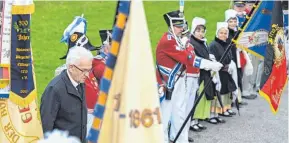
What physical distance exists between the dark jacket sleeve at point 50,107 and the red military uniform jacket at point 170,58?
3.16m

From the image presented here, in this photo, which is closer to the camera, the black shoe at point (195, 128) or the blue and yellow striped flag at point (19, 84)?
the blue and yellow striped flag at point (19, 84)

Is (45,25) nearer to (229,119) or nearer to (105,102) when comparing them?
(229,119)

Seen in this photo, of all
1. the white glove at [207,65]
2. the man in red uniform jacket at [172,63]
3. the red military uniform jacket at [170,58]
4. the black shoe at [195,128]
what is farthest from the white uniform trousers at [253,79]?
the red military uniform jacket at [170,58]

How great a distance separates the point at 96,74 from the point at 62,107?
146 centimetres

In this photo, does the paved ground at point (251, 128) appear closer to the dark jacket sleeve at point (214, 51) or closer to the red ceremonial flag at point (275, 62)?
the dark jacket sleeve at point (214, 51)

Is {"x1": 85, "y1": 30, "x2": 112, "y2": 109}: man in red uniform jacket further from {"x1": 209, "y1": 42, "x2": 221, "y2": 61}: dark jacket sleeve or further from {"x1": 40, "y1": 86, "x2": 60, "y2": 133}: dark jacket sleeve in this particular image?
{"x1": 209, "y1": 42, "x2": 221, "y2": 61}: dark jacket sleeve

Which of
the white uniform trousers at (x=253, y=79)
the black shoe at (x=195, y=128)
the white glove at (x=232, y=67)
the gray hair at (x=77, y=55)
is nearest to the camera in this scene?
the gray hair at (x=77, y=55)

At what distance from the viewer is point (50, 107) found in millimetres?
5359

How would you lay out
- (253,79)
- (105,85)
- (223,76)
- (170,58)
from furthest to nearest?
(253,79)
(223,76)
(170,58)
(105,85)

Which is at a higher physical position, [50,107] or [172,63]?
[172,63]

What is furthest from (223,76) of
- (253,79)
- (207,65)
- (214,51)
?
(253,79)

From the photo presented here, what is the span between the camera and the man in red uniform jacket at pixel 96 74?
21.4 feet

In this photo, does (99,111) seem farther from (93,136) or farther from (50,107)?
(50,107)

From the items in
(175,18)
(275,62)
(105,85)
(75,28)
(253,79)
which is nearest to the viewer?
(105,85)
